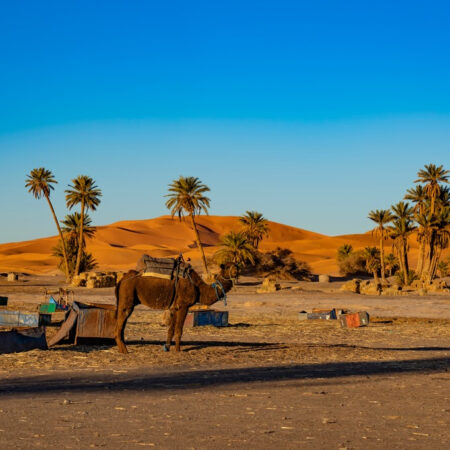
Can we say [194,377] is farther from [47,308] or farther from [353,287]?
[353,287]

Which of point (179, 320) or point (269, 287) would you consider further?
point (269, 287)

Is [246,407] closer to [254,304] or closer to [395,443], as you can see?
[395,443]

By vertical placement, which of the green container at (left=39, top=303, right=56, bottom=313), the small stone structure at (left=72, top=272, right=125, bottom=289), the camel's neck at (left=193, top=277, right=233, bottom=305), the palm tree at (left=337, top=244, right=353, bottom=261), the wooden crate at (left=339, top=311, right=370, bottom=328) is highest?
the palm tree at (left=337, top=244, right=353, bottom=261)

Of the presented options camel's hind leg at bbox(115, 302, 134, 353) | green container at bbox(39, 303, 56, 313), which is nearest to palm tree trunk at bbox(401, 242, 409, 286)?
green container at bbox(39, 303, 56, 313)

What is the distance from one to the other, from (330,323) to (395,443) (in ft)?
62.3

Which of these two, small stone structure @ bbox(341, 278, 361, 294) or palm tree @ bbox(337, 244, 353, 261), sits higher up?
palm tree @ bbox(337, 244, 353, 261)

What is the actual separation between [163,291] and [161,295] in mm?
95

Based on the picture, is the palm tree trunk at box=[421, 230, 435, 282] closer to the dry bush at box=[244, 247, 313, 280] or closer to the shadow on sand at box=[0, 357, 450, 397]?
the dry bush at box=[244, 247, 313, 280]

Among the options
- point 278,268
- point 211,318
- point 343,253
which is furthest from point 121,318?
point 343,253

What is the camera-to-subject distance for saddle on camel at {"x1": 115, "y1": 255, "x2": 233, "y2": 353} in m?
15.9

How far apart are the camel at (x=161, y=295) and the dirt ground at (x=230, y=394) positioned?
730mm

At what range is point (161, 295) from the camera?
52.2ft

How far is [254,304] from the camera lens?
39594 mm

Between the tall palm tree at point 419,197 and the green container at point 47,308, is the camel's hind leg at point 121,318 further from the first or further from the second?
the tall palm tree at point 419,197
